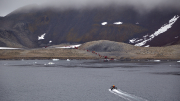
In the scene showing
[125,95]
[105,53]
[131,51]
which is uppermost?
[131,51]

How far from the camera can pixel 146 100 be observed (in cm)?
2958

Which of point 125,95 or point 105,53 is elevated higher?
point 105,53

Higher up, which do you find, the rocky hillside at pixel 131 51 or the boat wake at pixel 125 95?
the rocky hillside at pixel 131 51

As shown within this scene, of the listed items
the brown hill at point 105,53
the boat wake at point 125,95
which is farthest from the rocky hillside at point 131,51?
the boat wake at point 125,95

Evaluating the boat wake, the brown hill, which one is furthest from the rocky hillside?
the boat wake

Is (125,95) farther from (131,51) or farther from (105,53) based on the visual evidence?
(131,51)

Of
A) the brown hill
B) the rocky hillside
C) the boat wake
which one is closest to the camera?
the boat wake

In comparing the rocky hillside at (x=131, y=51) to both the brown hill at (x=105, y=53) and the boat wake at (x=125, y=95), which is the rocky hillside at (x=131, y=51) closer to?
the brown hill at (x=105, y=53)

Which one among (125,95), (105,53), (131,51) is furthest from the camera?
(131,51)

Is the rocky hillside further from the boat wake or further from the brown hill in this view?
the boat wake

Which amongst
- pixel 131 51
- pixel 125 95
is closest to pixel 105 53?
pixel 131 51

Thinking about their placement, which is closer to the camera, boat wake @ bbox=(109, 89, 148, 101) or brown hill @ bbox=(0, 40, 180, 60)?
boat wake @ bbox=(109, 89, 148, 101)

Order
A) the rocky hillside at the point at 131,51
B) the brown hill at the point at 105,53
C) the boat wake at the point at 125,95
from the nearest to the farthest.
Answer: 1. the boat wake at the point at 125,95
2. the rocky hillside at the point at 131,51
3. the brown hill at the point at 105,53

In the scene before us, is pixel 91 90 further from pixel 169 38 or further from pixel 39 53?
pixel 169 38
